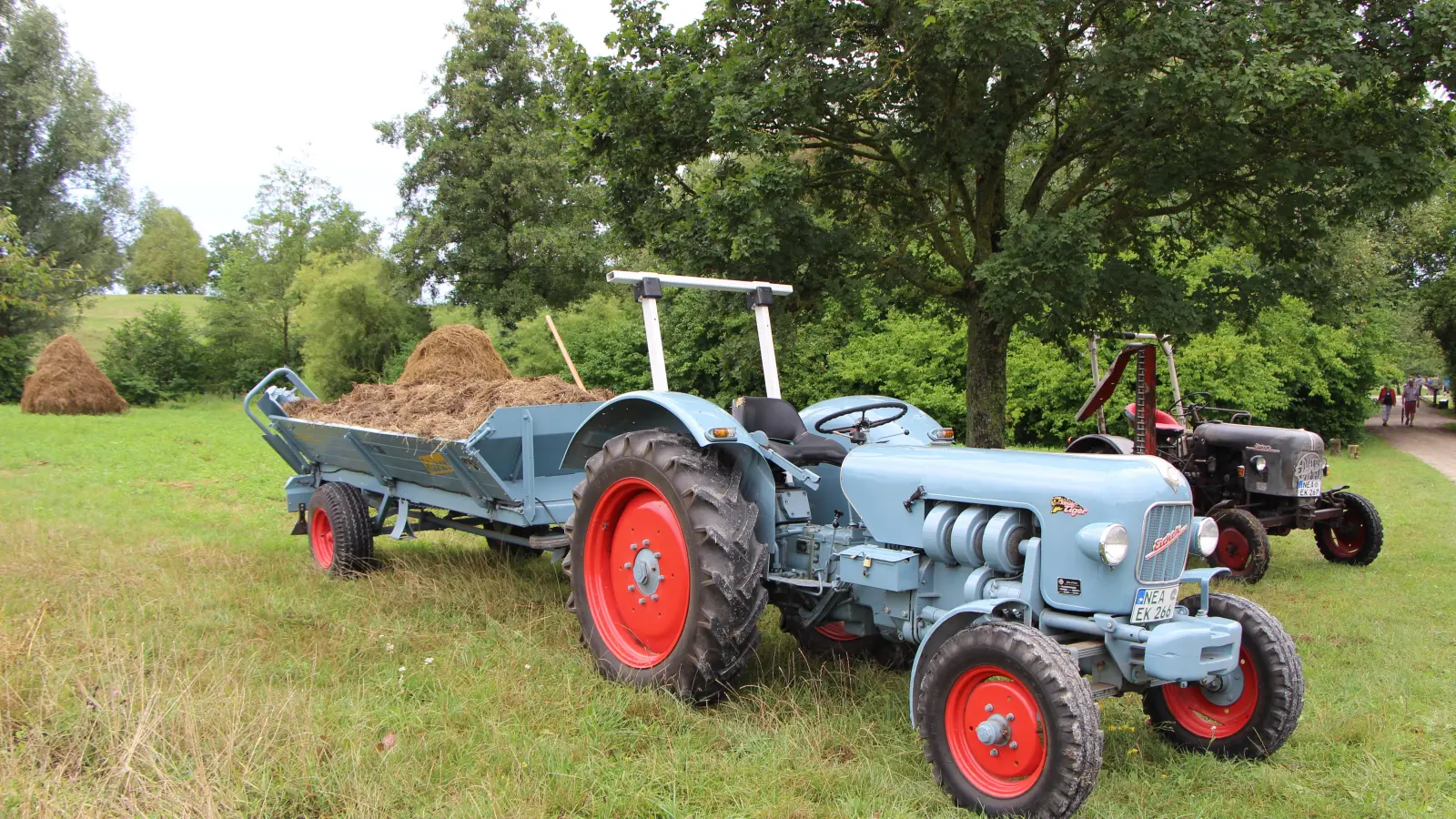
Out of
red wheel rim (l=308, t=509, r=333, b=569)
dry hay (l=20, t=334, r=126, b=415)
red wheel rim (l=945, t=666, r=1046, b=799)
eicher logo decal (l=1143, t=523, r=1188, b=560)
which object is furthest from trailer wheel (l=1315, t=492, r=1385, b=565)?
dry hay (l=20, t=334, r=126, b=415)

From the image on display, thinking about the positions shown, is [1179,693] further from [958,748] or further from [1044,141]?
[1044,141]

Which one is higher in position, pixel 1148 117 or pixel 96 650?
pixel 1148 117

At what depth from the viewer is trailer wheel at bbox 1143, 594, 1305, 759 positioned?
3434 mm

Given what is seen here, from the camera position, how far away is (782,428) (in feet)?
15.0

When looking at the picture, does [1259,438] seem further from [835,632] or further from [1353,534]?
[835,632]

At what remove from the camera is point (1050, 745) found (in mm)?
2900

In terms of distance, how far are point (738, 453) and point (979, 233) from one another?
5277mm

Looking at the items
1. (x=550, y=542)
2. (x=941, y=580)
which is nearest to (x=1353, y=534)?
(x=941, y=580)

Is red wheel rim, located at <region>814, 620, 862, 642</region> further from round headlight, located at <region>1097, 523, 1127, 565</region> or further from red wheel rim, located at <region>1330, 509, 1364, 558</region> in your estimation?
red wheel rim, located at <region>1330, 509, 1364, 558</region>

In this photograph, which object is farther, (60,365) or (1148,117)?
(60,365)

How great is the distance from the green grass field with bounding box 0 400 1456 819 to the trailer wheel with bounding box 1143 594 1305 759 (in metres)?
0.10

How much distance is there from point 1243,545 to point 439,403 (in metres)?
6.01

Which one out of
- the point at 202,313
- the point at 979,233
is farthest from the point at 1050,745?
the point at 202,313

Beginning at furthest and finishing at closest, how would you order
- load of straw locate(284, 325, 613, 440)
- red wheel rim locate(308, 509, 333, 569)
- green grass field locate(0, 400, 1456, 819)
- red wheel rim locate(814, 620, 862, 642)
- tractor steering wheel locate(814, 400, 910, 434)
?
red wheel rim locate(308, 509, 333, 569) < load of straw locate(284, 325, 613, 440) < red wheel rim locate(814, 620, 862, 642) < tractor steering wheel locate(814, 400, 910, 434) < green grass field locate(0, 400, 1456, 819)
